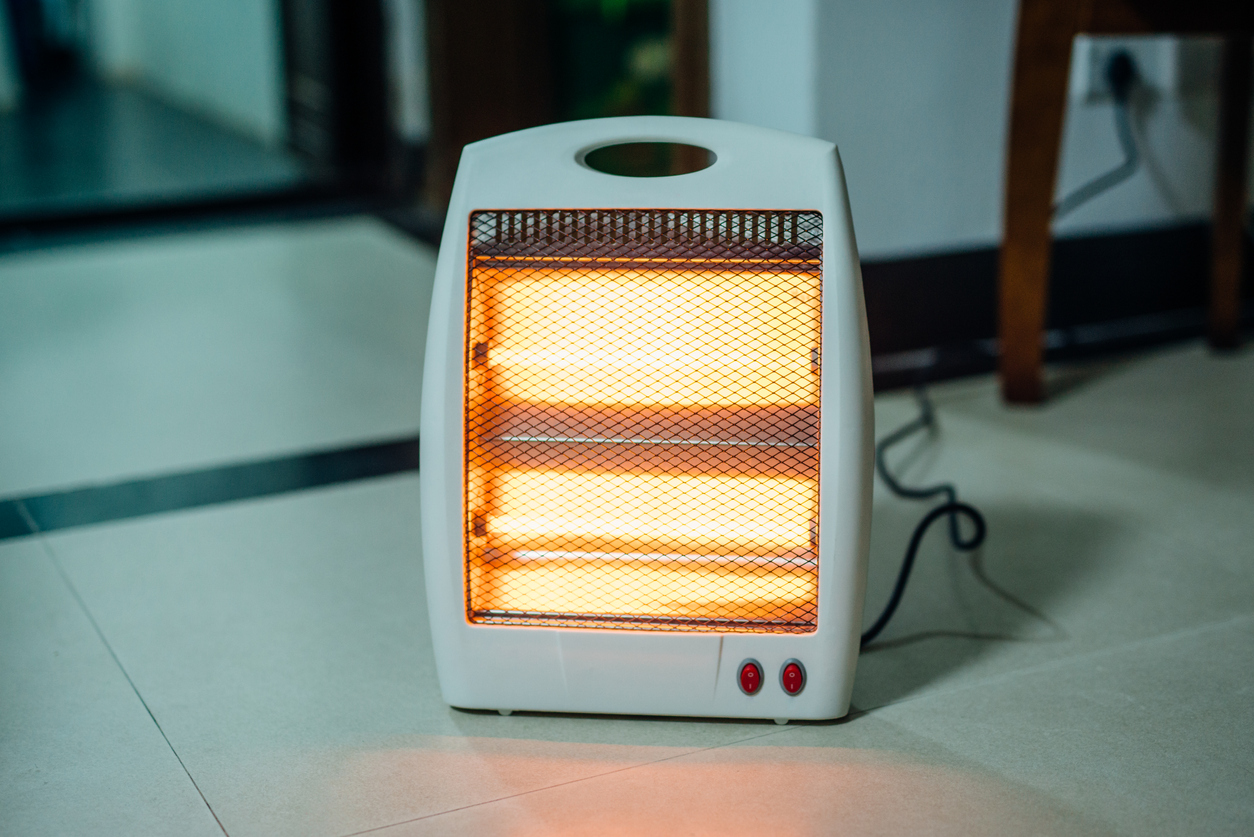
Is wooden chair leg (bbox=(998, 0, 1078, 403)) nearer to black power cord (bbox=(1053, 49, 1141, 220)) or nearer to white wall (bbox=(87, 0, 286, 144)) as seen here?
black power cord (bbox=(1053, 49, 1141, 220))

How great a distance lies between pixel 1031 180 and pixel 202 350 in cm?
125

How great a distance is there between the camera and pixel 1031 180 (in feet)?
4.77

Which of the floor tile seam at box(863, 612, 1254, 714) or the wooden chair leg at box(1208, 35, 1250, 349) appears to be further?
the wooden chair leg at box(1208, 35, 1250, 349)

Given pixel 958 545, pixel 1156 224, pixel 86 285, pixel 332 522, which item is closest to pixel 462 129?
pixel 86 285

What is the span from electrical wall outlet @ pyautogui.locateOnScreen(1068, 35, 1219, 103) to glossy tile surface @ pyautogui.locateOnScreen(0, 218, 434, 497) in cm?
107

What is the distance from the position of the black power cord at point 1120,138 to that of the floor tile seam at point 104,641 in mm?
1371

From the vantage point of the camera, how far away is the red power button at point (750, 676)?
0.82 m

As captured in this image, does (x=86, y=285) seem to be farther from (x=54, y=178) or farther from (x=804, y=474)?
(x=804, y=474)

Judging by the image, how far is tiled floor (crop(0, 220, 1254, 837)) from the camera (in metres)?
0.76

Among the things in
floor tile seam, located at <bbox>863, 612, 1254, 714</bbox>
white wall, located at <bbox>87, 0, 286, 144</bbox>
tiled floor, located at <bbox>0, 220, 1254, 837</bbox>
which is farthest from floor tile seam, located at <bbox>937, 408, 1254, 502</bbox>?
white wall, located at <bbox>87, 0, 286, 144</bbox>

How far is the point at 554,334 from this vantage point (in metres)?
0.80

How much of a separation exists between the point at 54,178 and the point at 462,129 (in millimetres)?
1610

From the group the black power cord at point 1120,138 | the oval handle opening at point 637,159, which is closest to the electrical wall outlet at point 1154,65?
the black power cord at point 1120,138

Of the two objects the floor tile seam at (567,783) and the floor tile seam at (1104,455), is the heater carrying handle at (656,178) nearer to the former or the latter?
the floor tile seam at (567,783)
